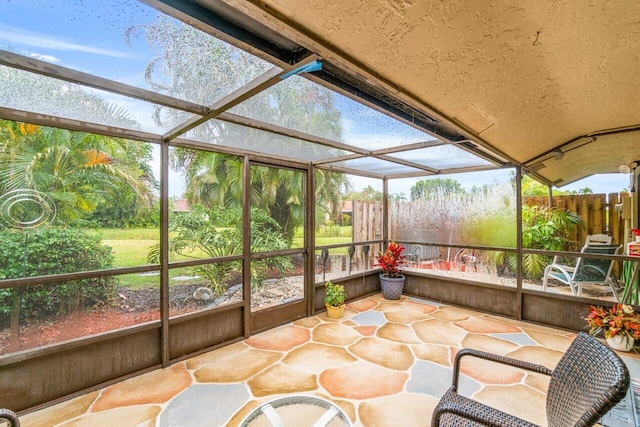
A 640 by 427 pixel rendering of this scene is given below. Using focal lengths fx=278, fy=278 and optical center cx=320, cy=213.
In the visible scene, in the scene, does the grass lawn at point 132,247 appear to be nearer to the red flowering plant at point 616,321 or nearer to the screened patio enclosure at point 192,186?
the screened patio enclosure at point 192,186

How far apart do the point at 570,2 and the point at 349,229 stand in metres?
4.19

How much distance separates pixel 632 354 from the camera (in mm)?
2977

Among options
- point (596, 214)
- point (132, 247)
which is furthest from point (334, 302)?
point (596, 214)

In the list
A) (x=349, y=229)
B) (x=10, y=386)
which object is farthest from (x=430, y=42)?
(x=349, y=229)

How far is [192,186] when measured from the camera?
3.19 metres

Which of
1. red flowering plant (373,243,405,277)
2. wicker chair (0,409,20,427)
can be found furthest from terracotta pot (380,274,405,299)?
wicker chair (0,409,20,427)

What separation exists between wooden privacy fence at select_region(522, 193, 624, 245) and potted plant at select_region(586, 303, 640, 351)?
3.25 feet

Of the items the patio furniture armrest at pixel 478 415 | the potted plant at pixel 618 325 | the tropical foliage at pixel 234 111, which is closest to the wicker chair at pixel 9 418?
the tropical foliage at pixel 234 111

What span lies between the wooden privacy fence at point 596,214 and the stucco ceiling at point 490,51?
2.12 m

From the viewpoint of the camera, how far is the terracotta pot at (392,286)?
195 inches

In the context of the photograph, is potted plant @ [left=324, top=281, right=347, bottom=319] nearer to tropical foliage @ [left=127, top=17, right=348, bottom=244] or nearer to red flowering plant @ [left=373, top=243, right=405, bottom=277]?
tropical foliage @ [left=127, top=17, right=348, bottom=244]

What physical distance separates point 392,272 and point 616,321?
2.86 meters

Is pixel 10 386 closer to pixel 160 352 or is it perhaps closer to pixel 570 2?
pixel 160 352

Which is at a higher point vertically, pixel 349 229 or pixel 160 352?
pixel 349 229
